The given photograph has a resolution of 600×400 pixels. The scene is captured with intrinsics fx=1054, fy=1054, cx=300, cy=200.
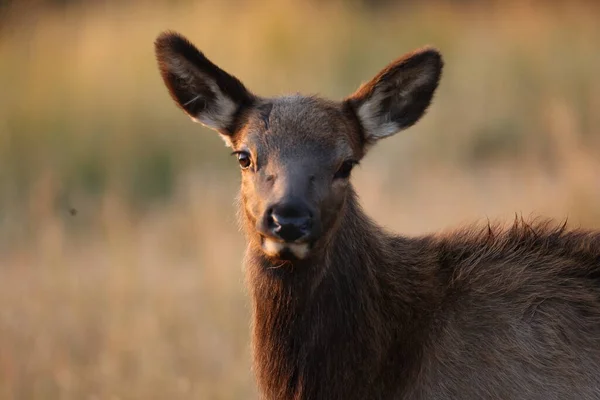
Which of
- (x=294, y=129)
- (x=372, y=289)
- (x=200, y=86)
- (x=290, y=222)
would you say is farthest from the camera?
(x=200, y=86)

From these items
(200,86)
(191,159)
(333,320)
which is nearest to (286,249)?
(333,320)

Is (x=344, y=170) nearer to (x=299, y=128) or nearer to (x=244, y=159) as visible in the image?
(x=299, y=128)

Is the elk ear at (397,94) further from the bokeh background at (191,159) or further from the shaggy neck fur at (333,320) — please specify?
the bokeh background at (191,159)

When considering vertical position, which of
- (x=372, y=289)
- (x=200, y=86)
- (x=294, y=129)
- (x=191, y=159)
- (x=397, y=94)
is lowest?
(x=191, y=159)

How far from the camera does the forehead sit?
249 inches

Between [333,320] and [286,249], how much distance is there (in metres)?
0.80

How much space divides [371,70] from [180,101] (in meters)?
9.89

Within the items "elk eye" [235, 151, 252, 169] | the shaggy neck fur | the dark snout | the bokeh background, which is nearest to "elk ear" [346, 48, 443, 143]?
the shaggy neck fur

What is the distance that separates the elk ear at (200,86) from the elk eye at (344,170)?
0.81 m

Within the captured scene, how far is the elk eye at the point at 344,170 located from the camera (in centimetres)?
636

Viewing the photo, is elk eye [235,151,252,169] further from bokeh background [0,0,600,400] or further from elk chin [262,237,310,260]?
bokeh background [0,0,600,400]

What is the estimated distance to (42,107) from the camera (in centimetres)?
1636

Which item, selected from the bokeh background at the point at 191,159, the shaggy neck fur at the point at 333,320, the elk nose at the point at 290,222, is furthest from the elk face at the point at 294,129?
the bokeh background at the point at 191,159

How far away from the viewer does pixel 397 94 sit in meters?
7.04
